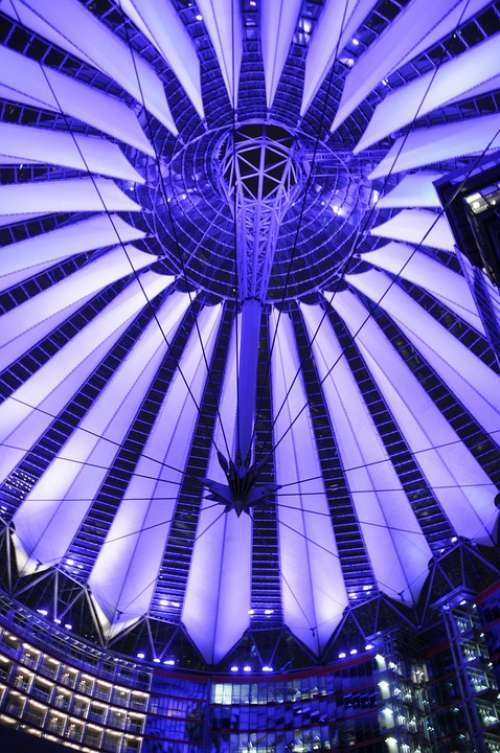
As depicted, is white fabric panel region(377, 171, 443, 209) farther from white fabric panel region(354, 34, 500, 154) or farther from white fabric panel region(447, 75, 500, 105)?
white fabric panel region(447, 75, 500, 105)

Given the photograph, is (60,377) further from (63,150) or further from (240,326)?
(63,150)

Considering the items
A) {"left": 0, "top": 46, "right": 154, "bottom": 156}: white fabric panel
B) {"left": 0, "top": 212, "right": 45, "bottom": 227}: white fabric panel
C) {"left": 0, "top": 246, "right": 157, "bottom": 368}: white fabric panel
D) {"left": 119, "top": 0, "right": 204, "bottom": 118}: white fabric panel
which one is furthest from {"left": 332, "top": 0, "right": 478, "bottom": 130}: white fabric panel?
{"left": 0, "top": 212, "right": 45, "bottom": 227}: white fabric panel

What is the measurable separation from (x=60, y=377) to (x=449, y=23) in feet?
64.1

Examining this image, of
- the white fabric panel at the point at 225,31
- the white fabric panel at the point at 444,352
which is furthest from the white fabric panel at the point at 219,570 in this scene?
the white fabric panel at the point at 225,31

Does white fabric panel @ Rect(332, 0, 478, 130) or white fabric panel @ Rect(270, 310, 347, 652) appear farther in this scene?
white fabric panel @ Rect(270, 310, 347, 652)

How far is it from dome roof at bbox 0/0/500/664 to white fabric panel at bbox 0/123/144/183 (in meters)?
0.13

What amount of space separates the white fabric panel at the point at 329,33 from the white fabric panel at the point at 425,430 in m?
10.6

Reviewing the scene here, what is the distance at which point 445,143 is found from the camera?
2258cm

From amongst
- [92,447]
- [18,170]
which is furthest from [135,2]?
[92,447]

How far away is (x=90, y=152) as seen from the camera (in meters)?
23.5

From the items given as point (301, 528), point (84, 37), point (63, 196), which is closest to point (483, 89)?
point (84, 37)

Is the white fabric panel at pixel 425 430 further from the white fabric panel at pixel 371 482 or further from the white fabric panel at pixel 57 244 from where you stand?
the white fabric panel at pixel 57 244

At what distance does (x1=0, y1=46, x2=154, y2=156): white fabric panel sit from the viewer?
1998 cm

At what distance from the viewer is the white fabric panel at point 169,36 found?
63.9 ft
